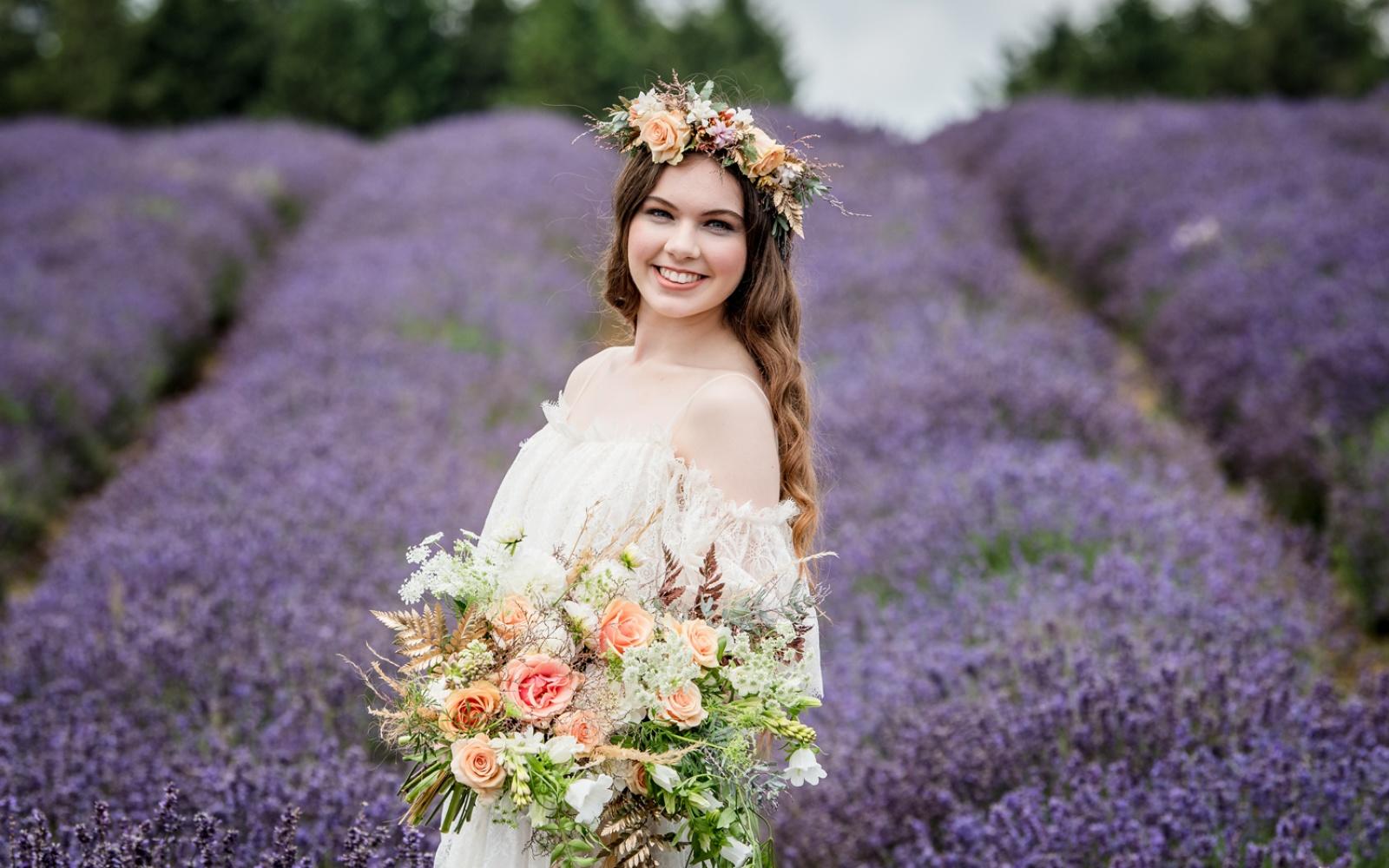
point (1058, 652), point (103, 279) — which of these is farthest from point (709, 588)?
point (103, 279)

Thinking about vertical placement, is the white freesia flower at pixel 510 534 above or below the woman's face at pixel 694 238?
below

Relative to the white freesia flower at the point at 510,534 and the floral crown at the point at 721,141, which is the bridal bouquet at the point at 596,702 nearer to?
the white freesia flower at the point at 510,534

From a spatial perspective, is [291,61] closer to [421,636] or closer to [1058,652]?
[1058,652]

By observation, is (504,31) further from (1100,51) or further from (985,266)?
(985,266)

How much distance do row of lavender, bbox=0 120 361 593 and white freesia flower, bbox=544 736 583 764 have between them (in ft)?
13.0

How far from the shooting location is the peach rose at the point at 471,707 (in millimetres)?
1517

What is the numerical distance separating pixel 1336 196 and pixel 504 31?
18965mm

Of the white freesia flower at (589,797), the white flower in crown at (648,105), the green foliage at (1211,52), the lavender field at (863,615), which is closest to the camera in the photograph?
the white freesia flower at (589,797)

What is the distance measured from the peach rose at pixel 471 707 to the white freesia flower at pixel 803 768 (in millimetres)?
394

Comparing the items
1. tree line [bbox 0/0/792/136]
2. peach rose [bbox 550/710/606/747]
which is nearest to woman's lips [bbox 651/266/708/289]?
peach rose [bbox 550/710/606/747]

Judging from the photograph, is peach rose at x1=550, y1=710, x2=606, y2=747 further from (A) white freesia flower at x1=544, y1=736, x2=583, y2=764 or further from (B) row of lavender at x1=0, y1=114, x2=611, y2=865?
(B) row of lavender at x1=0, y1=114, x2=611, y2=865

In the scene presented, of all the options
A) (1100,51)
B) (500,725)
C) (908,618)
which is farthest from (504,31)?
(500,725)

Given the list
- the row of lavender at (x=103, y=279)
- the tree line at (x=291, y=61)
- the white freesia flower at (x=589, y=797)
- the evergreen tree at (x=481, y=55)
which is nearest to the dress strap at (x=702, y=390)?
the white freesia flower at (x=589, y=797)

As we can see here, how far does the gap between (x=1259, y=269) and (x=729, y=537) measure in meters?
5.83
